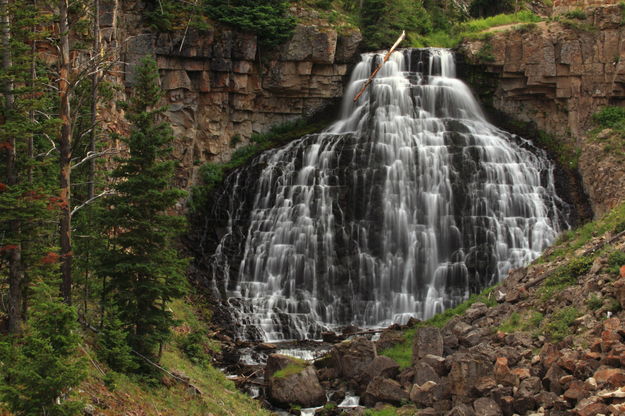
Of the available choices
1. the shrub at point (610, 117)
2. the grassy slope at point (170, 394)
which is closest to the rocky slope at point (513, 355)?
the grassy slope at point (170, 394)

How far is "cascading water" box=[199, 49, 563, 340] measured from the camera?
31.5 meters

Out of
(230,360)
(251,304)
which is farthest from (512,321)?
(251,304)

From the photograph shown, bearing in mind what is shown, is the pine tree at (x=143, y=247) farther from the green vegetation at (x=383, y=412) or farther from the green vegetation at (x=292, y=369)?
the green vegetation at (x=383, y=412)

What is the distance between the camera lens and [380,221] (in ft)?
110

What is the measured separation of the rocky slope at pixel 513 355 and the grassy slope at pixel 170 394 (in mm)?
1907

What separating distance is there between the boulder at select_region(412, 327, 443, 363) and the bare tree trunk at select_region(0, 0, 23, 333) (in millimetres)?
11476

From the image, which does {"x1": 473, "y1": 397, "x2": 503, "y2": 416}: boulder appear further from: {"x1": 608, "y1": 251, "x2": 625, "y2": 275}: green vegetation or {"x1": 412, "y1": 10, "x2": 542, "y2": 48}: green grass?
{"x1": 412, "y1": 10, "x2": 542, "y2": 48}: green grass

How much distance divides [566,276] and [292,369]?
891 cm

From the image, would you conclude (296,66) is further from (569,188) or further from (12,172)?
(12,172)

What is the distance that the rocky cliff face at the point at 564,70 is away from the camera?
37625 mm

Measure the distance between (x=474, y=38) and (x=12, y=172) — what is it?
105 ft

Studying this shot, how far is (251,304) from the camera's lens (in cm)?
3155

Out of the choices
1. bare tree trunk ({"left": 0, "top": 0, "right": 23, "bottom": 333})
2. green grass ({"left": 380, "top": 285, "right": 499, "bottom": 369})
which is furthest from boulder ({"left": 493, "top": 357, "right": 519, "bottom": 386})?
bare tree trunk ({"left": 0, "top": 0, "right": 23, "bottom": 333})

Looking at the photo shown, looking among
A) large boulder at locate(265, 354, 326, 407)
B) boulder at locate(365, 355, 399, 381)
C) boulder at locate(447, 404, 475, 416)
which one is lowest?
large boulder at locate(265, 354, 326, 407)
